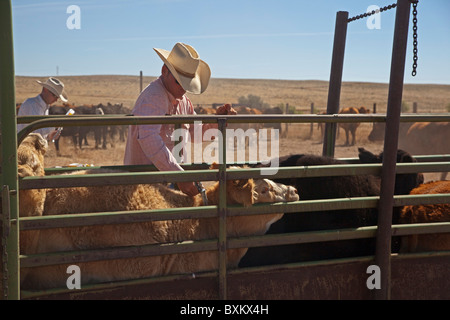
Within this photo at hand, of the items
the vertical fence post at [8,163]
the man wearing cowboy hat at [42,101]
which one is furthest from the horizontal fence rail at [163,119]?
the man wearing cowboy hat at [42,101]

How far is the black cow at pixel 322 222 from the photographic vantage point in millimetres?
3818

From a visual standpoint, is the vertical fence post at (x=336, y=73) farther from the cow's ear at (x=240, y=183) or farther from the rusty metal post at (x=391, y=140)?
the cow's ear at (x=240, y=183)

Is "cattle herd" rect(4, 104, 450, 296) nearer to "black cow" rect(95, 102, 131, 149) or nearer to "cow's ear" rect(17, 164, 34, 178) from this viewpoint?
"cow's ear" rect(17, 164, 34, 178)

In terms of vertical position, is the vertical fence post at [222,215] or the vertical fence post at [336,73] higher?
the vertical fence post at [336,73]

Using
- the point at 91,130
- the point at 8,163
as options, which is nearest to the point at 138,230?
the point at 8,163

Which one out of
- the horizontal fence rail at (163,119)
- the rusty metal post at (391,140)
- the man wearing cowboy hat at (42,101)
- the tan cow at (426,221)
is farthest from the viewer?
the man wearing cowboy hat at (42,101)

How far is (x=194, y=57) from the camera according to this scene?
421 cm

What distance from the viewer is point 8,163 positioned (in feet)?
8.76

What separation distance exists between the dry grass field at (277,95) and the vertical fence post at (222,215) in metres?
18.3

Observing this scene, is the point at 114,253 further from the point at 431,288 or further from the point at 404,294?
the point at 431,288

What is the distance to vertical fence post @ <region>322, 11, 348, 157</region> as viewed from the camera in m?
4.96

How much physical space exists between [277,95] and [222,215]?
8522 cm

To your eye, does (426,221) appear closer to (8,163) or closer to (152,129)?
(152,129)

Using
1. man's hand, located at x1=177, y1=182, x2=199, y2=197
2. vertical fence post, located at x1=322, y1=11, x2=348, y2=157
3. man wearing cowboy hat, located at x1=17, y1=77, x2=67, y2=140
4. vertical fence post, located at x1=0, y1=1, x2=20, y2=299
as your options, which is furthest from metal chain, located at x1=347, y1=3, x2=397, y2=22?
man wearing cowboy hat, located at x1=17, y1=77, x2=67, y2=140
